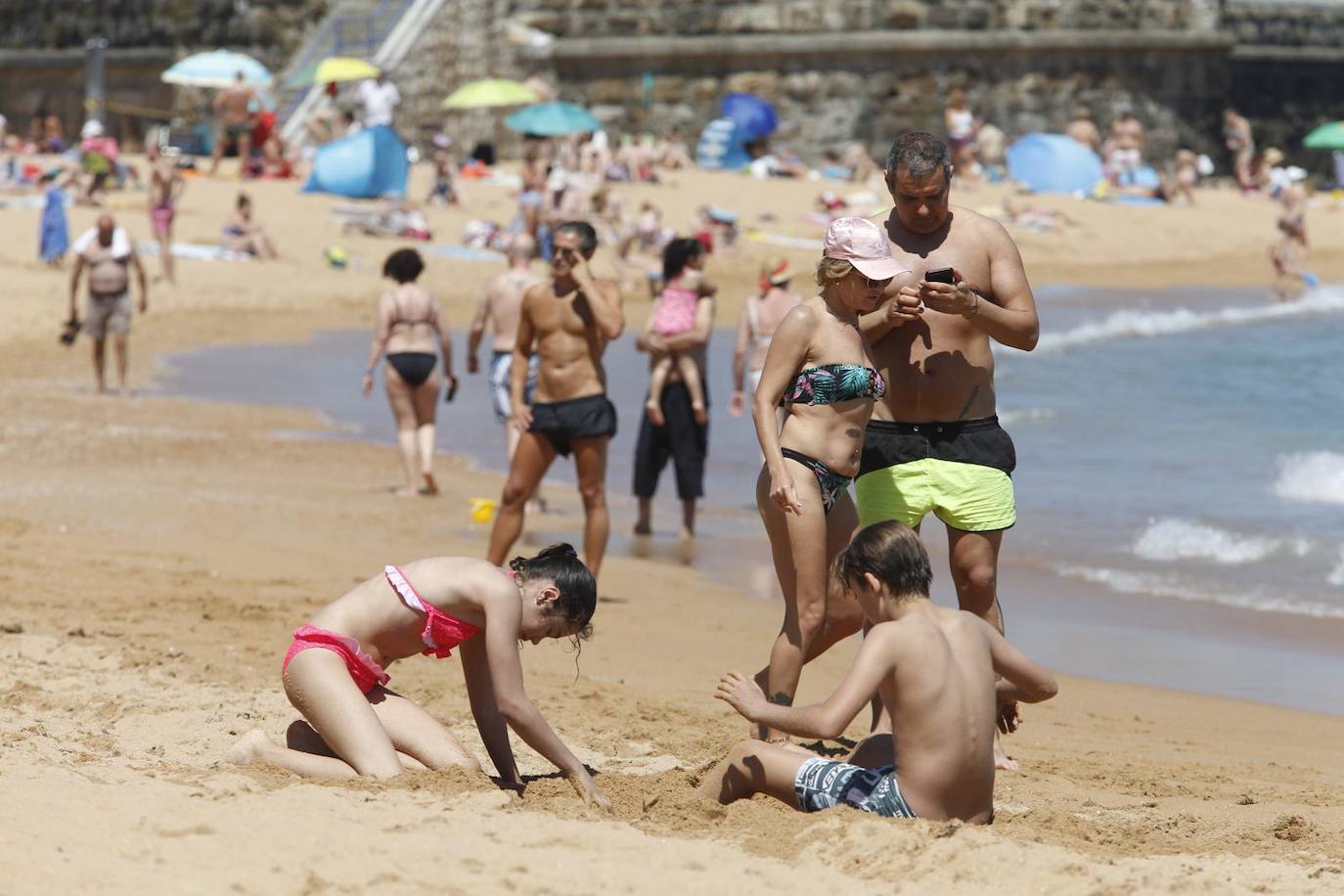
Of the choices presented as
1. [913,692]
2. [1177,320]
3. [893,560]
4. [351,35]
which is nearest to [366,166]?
[351,35]

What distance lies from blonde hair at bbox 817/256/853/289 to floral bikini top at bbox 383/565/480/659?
4.72ft

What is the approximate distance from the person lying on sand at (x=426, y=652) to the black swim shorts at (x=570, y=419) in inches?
108

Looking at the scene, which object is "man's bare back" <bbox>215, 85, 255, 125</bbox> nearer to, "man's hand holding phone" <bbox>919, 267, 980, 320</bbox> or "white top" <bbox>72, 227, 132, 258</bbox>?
"white top" <bbox>72, 227, 132, 258</bbox>

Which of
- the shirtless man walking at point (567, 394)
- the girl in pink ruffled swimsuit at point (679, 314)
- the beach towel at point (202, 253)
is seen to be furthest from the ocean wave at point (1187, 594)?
the beach towel at point (202, 253)

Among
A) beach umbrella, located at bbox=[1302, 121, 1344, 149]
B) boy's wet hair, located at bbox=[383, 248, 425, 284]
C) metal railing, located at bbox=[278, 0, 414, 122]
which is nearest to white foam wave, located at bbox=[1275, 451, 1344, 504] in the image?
boy's wet hair, located at bbox=[383, 248, 425, 284]

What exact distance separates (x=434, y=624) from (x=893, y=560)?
133 centimetres

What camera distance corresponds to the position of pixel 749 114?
31.2m

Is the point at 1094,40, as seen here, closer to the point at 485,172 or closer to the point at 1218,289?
the point at 1218,289

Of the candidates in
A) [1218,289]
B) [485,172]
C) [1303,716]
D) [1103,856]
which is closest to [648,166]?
[485,172]

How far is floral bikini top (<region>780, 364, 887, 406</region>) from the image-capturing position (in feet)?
17.9

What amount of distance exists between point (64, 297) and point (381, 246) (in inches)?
211

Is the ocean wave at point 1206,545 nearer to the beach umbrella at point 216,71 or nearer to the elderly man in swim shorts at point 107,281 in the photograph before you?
the elderly man in swim shorts at point 107,281

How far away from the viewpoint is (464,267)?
23203 mm

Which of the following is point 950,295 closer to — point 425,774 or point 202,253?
point 425,774
